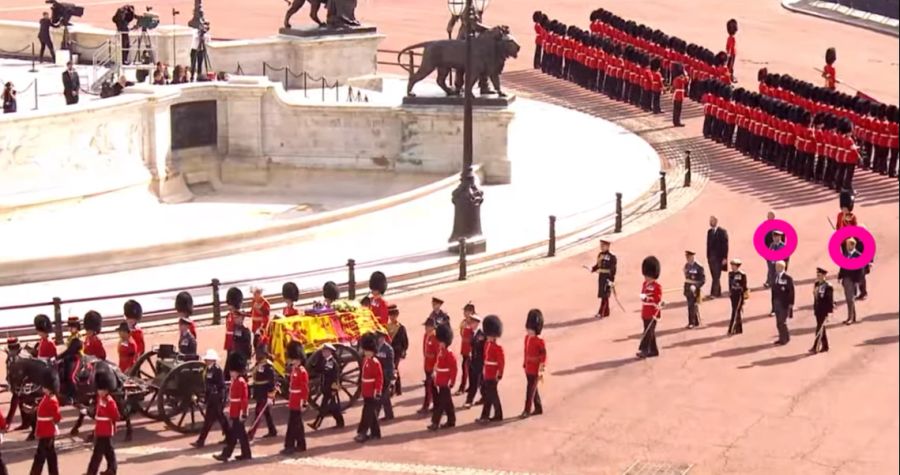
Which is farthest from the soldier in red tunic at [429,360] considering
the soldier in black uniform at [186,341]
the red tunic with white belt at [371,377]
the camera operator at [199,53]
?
the camera operator at [199,53]

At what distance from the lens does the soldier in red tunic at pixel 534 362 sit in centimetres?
2117

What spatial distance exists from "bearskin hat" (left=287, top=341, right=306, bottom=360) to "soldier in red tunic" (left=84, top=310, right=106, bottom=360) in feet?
6.83

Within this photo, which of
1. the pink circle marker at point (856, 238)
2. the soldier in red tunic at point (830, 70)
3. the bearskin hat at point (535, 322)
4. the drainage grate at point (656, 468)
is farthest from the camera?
the soldier in red tunic at point (830, 70)

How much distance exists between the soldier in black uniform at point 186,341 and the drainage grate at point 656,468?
4596 millimetres

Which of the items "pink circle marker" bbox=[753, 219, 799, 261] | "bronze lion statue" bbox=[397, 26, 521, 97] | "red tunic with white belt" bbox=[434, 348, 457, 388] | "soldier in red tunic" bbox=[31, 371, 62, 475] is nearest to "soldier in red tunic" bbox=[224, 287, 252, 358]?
"red tunic with white belt" bbox=[434, 348, 457, 388]

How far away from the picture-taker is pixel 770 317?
82.8ft

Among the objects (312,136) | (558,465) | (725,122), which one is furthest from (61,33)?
(558,465)

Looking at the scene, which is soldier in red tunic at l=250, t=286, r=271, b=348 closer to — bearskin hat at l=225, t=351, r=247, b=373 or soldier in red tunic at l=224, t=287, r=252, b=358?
soldier in red tunic at l=224, t=287, r=252, b=358

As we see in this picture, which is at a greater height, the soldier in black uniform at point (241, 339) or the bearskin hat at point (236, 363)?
the bearskin hat at point (236, 363)

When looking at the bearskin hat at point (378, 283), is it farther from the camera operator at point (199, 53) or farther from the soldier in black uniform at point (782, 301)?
the camera operator at point (199, 53)

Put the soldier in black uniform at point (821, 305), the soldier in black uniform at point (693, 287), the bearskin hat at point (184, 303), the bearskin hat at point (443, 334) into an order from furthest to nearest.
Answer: the soldier in black uniform at point (693, 287)
the soldier in black uniform at point (821, 305)
the bearskin hat at point (184, 303)
the bearskin hat at point (443, 334)

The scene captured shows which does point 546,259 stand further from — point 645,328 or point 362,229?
point 645,328

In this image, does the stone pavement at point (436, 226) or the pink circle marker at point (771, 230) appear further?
the stone pavement at point (436, 226)

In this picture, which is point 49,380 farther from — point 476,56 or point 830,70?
point 830,70
